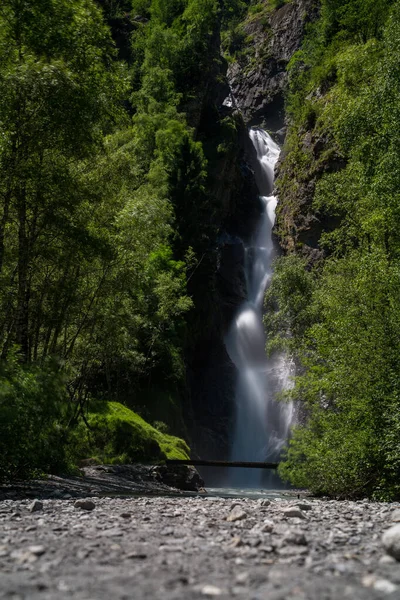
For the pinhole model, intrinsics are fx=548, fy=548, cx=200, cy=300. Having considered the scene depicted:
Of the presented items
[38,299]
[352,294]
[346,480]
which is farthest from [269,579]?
[352,294]

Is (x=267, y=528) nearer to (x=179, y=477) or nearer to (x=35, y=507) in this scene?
(x=35, y=507)

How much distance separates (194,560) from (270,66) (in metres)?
94.0

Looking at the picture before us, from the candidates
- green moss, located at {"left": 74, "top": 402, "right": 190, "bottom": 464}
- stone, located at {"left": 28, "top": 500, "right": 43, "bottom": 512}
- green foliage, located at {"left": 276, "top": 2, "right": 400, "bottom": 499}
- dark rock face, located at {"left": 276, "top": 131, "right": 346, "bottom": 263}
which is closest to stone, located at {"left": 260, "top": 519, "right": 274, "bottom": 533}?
stone, located at {"left": 28, "top": 500, "right": 43, "bottom": 512}

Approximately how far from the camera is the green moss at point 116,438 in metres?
22.2

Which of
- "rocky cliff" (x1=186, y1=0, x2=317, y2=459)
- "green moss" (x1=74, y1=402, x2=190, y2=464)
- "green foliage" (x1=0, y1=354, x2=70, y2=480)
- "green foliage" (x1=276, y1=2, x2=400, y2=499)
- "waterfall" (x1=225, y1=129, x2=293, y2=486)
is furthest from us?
"rocky cliff" (x1=186, y1=0, x2=317, y2=459)

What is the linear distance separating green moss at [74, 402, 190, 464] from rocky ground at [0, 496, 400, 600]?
52.0ft

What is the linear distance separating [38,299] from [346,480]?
10641 millimetres

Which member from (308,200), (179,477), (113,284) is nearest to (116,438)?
(179,477)

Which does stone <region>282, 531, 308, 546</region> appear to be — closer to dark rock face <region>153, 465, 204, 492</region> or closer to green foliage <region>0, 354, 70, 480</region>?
green foliage <region>0, 354, 70, 480</region>

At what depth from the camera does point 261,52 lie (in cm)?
9231

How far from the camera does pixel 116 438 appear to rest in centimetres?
2350

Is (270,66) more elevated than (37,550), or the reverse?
(270,66)

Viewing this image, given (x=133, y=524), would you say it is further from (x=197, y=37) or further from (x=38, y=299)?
(x=197, y=37)

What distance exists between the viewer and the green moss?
Result: 2220 cm
